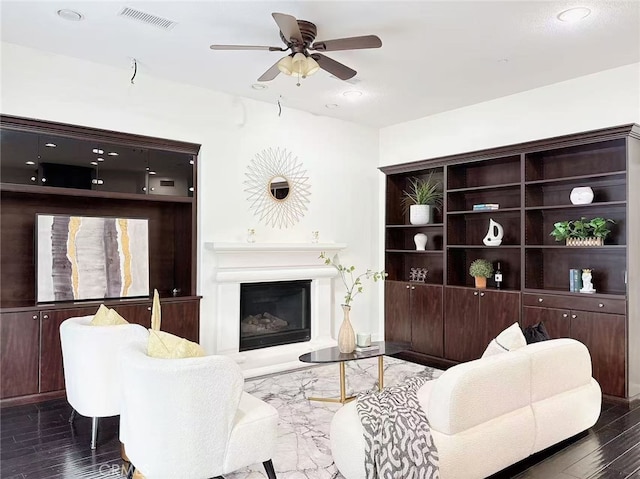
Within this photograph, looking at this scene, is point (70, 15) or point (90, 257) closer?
point (70, 15)

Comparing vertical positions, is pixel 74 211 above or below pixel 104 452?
above

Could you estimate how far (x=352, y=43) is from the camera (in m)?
3.12

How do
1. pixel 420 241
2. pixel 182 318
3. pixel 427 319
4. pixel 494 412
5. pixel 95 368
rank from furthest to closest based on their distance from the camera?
pixel 420 241 < pixel 427 319 < pixel 182 318 < pixel 95 368 < pixel 494 412

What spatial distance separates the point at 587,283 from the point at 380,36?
293 centimetres

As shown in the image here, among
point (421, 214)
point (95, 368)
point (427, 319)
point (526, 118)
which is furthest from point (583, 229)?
point (95, 368)

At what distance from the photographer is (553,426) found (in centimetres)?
290

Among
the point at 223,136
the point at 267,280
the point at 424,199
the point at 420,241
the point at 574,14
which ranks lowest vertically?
the point at 267,280

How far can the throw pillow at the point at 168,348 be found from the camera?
7.70 ft

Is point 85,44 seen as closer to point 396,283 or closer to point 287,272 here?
point 287,272

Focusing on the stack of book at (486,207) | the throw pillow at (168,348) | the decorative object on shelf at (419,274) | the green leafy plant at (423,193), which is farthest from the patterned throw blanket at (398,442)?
the green leafy plant at (423,193)

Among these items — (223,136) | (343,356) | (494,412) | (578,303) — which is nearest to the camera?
(494,412)

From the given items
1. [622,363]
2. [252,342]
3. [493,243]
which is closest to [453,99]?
[493,243]

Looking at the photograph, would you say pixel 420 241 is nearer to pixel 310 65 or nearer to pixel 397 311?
Result: pixel 397 311

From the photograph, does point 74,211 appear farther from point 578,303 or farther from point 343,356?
point 578,303
